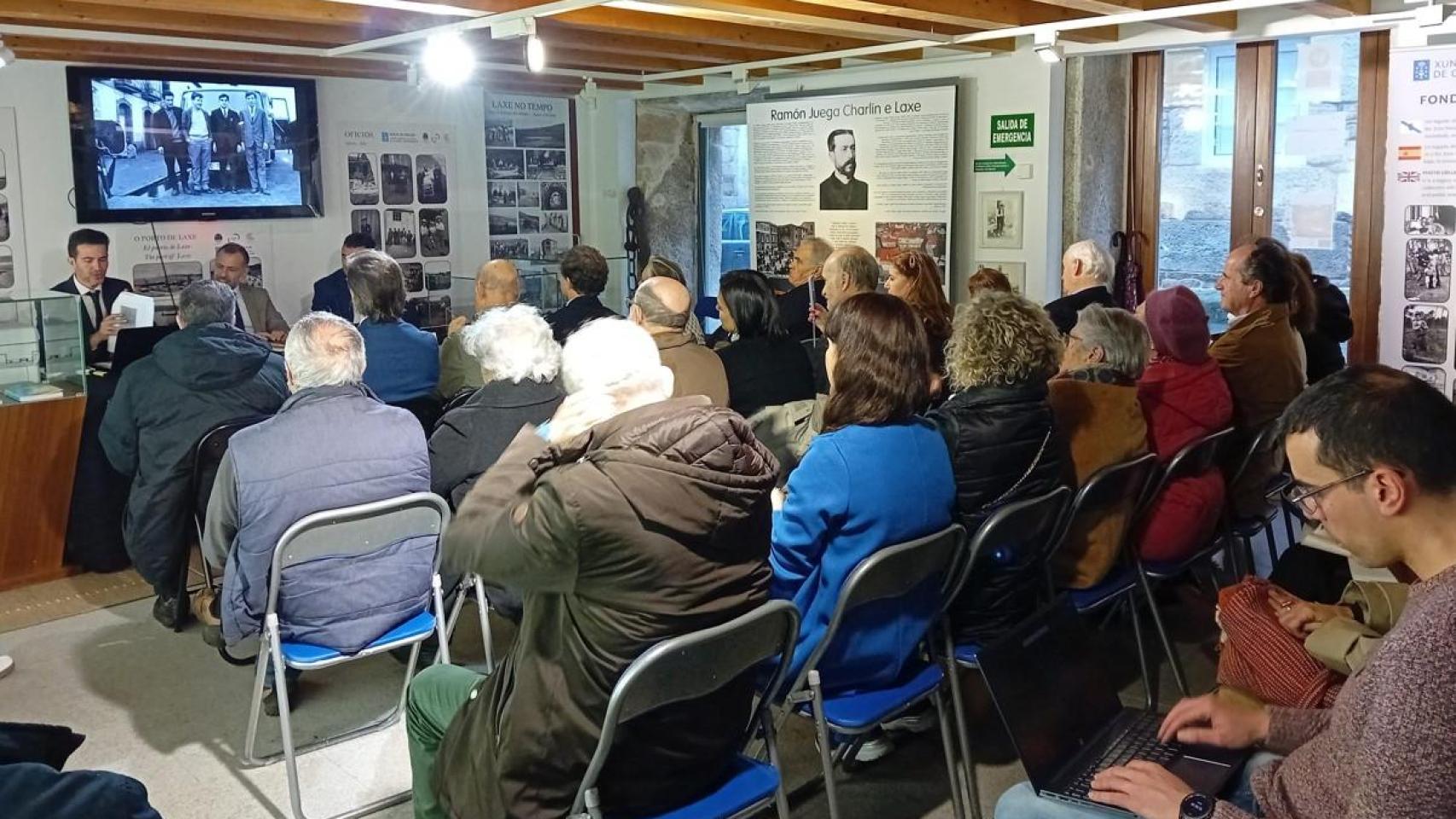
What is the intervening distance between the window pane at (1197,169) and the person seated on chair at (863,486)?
4328 mm

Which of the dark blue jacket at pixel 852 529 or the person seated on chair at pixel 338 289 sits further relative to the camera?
the person seated on chair at pixel 338 289

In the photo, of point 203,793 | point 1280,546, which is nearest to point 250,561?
point 203,793

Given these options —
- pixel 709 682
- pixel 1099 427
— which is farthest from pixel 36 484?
pixel 1099 427

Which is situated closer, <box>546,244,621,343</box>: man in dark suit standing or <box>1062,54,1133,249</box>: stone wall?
<box>546,244,621,343</box>: man in dark suit standing

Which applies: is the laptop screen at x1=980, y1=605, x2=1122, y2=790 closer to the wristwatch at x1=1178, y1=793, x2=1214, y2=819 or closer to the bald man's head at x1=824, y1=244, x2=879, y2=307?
the wristwatch at x1=1178, y1=793, x2=1214, y2=819

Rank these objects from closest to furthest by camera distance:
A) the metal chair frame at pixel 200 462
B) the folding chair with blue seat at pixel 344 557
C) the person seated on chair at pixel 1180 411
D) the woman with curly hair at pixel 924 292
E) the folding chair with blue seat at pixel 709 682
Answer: the folding chair with blue seat at pixel 709 682, the folding chair with blue seat at pixel 344 557, the person seated on chair at pixel 1180 411, the metal chair frame at pixel 200 462, the woman with curly hair at pixel 924 292

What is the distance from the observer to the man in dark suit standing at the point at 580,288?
18.1ft

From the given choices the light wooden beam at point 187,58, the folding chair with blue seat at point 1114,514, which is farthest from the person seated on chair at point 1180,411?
the light wooden beam at point 187,58

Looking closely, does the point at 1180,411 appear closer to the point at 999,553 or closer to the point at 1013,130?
the point at 999,553

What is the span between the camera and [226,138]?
22.5 feet

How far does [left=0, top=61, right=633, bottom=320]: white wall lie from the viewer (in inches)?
245

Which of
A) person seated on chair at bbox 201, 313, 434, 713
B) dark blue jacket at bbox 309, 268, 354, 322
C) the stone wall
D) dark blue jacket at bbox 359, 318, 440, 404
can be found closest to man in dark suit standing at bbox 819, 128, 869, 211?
the stone wall

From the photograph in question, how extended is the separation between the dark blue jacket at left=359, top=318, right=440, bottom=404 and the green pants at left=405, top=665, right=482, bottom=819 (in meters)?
2.00

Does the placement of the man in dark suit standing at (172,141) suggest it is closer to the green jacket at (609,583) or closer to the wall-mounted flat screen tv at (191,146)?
the wall-mounted flat screen tv at (191,146)
